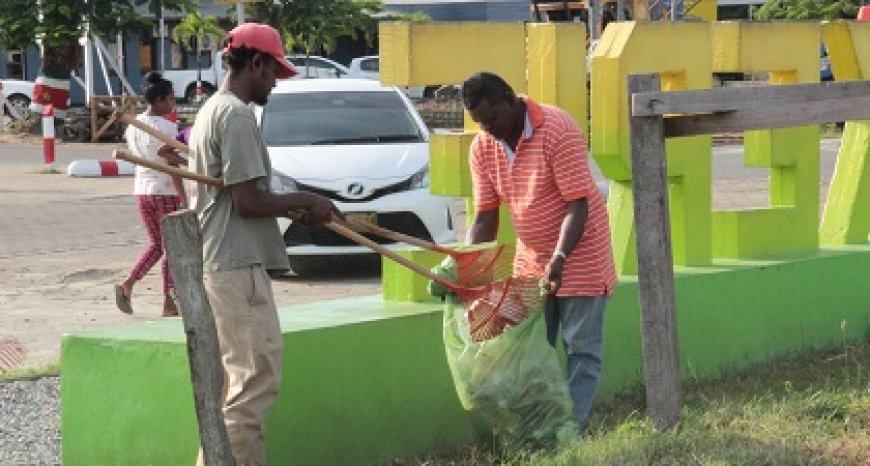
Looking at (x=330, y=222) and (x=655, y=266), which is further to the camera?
(x=655, y=266)

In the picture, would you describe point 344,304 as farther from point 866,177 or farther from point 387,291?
point 866,177

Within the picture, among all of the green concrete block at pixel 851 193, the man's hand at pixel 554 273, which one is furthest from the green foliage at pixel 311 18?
the man's hand at pixel 554 273

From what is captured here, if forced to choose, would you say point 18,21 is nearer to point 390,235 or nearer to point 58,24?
point 58,24

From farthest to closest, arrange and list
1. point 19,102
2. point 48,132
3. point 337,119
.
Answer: point 19,102
point 48,132
point 337,119

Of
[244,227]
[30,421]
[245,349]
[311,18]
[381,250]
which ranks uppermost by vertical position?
[311,18]

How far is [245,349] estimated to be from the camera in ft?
20.7

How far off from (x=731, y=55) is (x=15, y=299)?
5763 mm

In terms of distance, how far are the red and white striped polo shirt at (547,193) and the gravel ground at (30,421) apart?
88.5 inches

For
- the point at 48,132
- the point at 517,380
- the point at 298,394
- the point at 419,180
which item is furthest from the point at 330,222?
the point at 48,132

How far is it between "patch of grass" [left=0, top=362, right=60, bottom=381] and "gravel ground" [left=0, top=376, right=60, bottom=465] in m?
0.07

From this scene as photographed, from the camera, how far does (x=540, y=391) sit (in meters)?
7.02

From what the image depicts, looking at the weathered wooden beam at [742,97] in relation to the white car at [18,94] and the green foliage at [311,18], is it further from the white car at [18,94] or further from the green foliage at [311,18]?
the white car at [18,94]

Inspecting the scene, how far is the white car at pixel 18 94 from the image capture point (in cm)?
3912

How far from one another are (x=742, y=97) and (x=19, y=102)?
34208 mm
